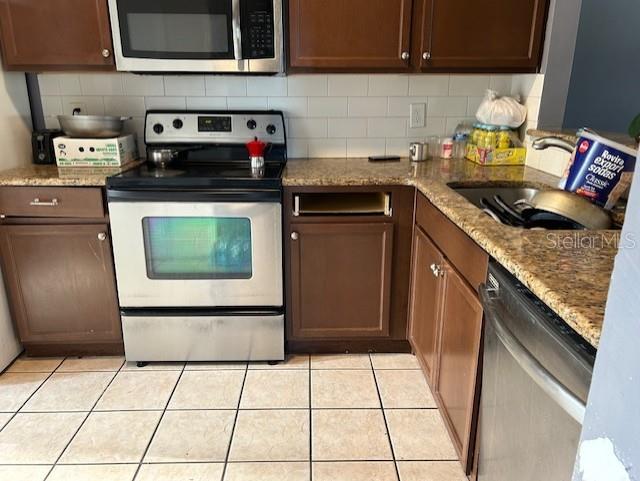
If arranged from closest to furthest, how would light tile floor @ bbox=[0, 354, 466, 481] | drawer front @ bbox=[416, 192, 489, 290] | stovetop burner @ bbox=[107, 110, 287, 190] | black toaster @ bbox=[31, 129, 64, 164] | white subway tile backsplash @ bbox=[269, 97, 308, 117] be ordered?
drawer front @ bbox=[416, 192, 489, 290], light tile floor @ bbox=[0, 354, 466, 481], black toaster @ bbox=[31, 129, 64, 164], stovetop burner @ bbox=[107, 110, 287, 190], white subway tile backsplash @ bbox=[269, 97, 308, 117]

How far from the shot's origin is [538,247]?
44.2 inches

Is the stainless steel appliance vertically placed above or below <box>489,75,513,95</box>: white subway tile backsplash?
below

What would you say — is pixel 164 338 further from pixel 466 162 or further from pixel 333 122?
pixel 466 162

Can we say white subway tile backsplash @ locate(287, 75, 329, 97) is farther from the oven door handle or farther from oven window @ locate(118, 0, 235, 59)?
the oven door handle

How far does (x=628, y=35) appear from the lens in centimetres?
275

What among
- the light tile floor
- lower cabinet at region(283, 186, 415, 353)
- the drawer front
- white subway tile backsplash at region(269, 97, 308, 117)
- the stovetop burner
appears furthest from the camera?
white subway tile backsplash at region(269, 97, 308, 117)

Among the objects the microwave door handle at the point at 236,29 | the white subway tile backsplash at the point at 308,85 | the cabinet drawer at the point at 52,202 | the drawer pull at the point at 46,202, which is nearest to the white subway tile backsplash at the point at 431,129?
the white subway tile backsplash at the point at 308,85

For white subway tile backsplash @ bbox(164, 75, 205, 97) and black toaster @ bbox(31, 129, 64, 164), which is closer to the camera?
black toaster @ bbox(31, 129, 64, 164)

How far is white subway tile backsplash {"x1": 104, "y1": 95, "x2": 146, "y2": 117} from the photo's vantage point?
2.46 meters

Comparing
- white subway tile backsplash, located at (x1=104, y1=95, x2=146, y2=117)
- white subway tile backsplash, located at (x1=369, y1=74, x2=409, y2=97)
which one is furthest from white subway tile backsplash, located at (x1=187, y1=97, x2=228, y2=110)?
white subway tile backsplash, located at (x1=369, y1=74, x2=409, y2=97)

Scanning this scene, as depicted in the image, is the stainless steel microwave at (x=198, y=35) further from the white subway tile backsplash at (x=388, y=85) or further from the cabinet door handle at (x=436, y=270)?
the cabinet door handle at (x=436, y=270)

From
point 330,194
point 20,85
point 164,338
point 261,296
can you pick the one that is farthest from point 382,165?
point 20,85

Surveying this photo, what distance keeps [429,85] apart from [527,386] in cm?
188

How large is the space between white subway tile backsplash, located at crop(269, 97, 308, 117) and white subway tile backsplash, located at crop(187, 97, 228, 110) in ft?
0.81
